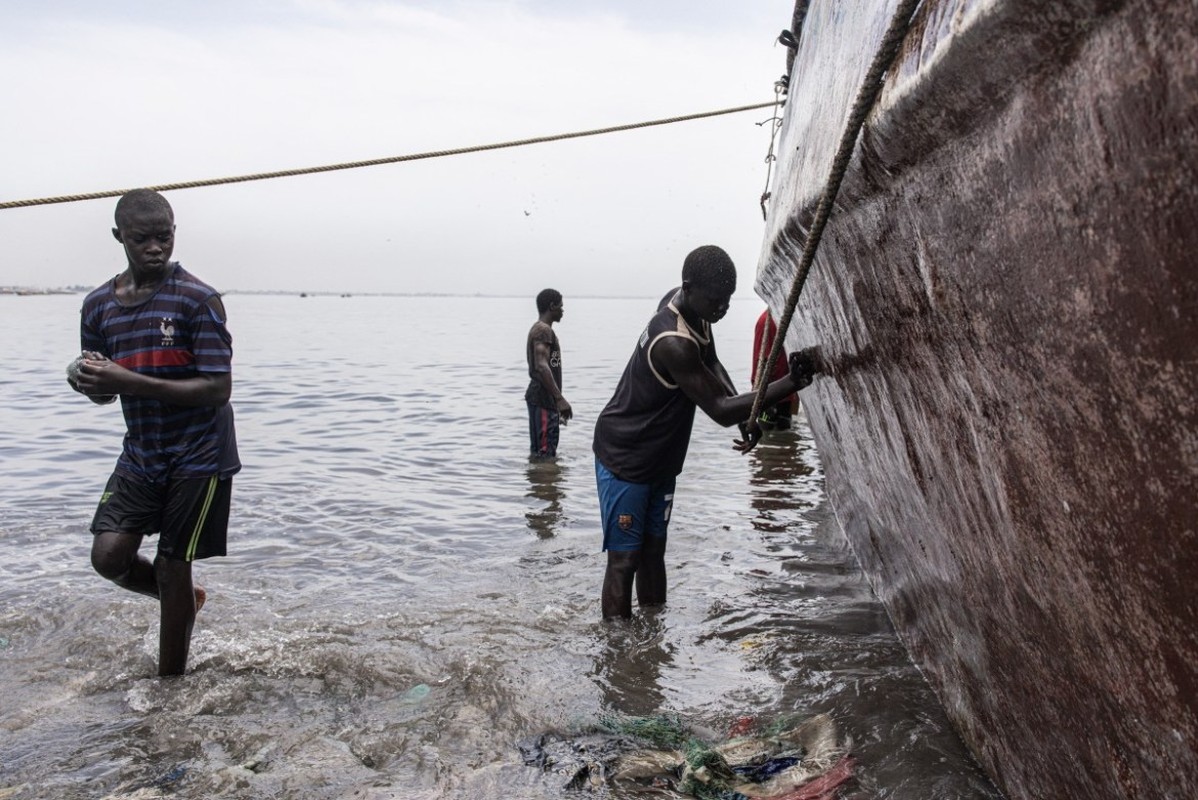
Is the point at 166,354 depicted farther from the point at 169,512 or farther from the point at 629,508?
the point at 629,508

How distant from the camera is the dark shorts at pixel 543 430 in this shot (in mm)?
9445

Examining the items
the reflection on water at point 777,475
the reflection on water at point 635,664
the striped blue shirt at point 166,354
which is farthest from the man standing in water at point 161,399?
the reflection on water at point 777,475

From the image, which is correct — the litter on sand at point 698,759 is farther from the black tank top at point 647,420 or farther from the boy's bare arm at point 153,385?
the boy's bare arm at point 153,385

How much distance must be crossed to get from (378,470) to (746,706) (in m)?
6.52

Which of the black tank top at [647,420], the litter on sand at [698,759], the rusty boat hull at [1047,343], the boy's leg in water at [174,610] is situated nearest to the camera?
the rusty boat hull at [1047,343]

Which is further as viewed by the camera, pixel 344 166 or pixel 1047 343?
pixel 344 166

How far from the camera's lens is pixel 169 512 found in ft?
11.7

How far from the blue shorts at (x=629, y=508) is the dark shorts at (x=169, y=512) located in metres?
1.51

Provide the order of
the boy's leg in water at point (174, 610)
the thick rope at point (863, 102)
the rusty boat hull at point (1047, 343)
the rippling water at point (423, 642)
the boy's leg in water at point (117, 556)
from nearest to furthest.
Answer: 1. the rusty boat hull at point (1047, 343)
2. the thick rope at point (863, 102)
3. the rippling water at point (423, 642)
4. the boy's leg in water at point (117, 556)
5. the boy's leg in water at point (174, 610)

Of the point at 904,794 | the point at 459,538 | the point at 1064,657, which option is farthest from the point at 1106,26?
the point at 459,538

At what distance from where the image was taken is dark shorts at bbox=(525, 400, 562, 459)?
9445 millimetres

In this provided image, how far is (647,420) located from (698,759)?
58.6 inches

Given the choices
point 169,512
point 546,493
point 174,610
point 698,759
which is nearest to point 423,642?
point 174,610

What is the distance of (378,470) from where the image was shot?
31.7 feet
